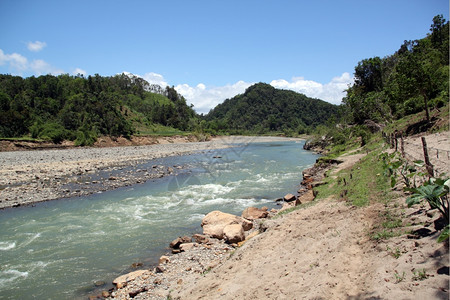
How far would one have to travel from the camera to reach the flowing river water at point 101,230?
31.6ft

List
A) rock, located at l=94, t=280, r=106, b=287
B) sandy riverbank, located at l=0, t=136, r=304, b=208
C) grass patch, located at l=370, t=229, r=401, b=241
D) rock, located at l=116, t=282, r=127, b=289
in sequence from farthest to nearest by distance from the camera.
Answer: sandy riverbank, located at l=0, t=136, r=304, b=208 < rock, located at l=94, t=280, r=106, b=287 < rock, located at l=116, t=282, r=127, b=289 < grass patch, located at l=370, t=229, r=401, b=241

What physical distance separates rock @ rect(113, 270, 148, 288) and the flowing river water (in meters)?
Answer: 0.34

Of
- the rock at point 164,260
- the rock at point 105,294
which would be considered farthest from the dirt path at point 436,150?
the rock at point 105,294

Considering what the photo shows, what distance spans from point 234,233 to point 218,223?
5.94ft

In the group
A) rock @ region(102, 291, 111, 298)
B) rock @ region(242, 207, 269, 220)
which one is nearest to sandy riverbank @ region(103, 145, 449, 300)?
rock @ region(102, 291, 111, 298)

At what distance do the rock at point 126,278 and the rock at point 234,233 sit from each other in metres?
3.60

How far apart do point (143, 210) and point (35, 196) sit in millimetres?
8791

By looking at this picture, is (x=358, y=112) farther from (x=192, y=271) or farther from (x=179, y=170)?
(x=192, y=271)

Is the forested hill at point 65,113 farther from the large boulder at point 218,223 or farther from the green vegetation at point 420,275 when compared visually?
the green vegetation at point 420,275

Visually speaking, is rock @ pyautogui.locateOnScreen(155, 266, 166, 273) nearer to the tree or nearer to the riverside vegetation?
the riverside vegetation

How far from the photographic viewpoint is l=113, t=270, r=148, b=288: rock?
8936 mm

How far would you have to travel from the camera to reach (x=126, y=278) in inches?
361

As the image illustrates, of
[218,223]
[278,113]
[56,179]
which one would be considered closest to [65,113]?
[56,179]

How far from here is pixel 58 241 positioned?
41.5ft
